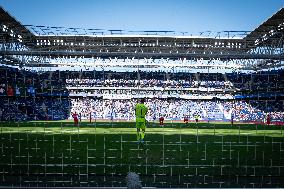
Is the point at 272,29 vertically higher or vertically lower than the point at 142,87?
higher

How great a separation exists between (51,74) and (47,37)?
712 inches

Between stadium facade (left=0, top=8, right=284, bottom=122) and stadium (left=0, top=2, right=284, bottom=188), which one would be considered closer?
stadium (left=0, top=2, right=284, bottom=188)

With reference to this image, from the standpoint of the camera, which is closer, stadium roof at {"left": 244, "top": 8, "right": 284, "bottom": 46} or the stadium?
the stadium

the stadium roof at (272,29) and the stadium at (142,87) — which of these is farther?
the stadium roof at (272,29)

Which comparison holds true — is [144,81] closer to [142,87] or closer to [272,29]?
[142,87]

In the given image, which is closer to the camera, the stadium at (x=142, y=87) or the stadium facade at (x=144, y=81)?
the stadium at (x=142, y=87)

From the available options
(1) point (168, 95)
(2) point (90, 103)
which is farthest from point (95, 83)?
(1) point (168, 95)

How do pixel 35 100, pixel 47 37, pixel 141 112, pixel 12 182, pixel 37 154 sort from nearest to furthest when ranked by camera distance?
pixel 12 182 → pixel 37 154 → pixel 141 112 → pixel 47 37 → pixel 35 100

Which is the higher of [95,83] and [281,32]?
[281,32]

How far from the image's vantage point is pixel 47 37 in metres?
35.4

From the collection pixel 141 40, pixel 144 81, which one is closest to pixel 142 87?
pixel 144 81

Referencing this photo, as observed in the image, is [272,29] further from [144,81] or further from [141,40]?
[144,81]

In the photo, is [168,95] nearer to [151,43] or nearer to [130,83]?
[130,83]

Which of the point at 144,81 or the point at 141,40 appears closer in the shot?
the point at 141,40
